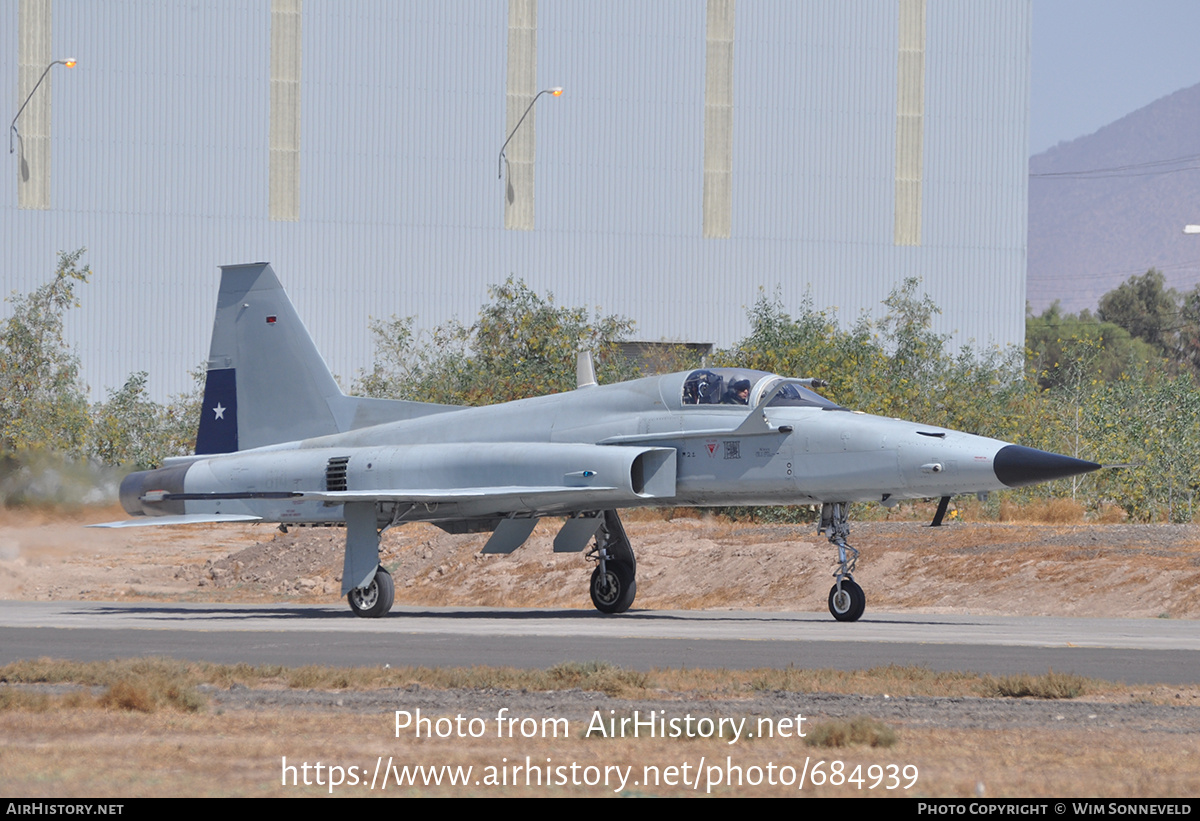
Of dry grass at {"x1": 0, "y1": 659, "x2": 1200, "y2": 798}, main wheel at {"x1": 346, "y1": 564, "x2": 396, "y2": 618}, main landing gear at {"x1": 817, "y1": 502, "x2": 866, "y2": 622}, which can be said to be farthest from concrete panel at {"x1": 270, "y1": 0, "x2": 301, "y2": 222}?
dry grass at {"x1": 0, "y1": 659, "x2": 1200, "y2": 798}

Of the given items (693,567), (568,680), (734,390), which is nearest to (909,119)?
(693,567)

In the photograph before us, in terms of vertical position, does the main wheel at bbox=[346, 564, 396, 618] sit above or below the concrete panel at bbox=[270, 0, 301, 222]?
below

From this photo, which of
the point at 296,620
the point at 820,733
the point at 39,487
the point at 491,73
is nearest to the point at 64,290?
the point at 491,73

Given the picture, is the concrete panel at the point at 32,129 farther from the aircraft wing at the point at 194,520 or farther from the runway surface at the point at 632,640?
the runway surface at the point at 632,640

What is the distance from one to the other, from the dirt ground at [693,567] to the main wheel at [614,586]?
5024mm

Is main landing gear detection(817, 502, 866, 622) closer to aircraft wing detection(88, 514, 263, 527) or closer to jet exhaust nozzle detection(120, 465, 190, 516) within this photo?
aircraft wing detection(88, 514, 263, 527)

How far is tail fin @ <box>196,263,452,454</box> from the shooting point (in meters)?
22.8

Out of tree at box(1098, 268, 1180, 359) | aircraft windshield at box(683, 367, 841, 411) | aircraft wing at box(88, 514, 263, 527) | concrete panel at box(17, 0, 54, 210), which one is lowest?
aircraft wing at box(88, 514, 263, 527)

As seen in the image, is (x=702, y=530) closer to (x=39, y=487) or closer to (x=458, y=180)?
(x=39, y=487)

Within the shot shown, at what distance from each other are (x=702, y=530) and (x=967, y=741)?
22.5m

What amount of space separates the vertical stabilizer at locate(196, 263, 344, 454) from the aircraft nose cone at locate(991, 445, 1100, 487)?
35.6 ft

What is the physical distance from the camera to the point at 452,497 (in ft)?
62.8

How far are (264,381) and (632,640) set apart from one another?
32.9ft

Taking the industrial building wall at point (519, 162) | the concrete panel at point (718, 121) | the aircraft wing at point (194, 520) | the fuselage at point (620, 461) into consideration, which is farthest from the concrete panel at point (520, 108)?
the aircraft wing at point (194, 520)
